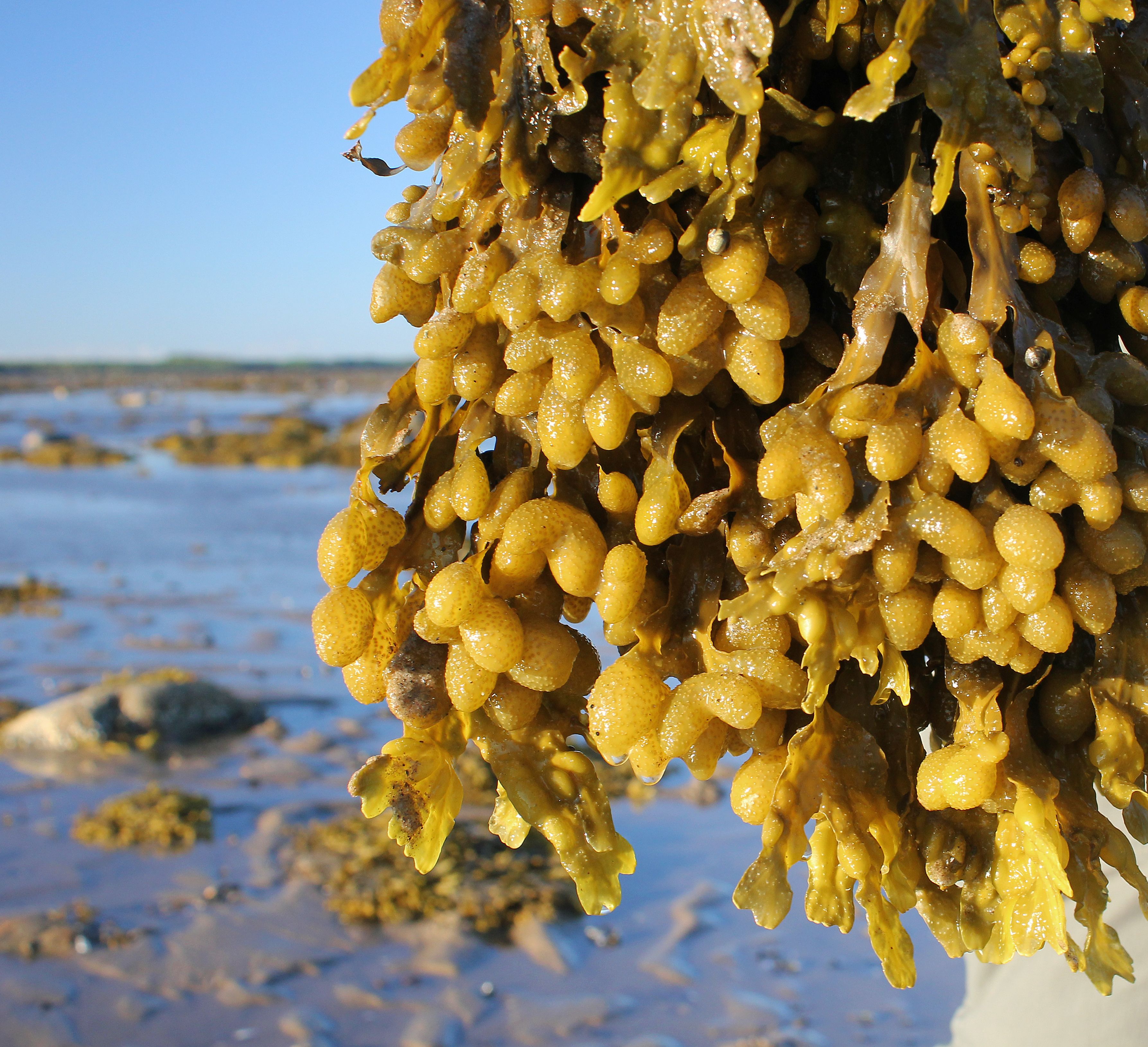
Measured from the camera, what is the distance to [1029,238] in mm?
801

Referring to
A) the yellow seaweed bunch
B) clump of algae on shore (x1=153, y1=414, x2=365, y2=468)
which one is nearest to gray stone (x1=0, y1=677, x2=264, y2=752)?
the yellow seaweed bunch

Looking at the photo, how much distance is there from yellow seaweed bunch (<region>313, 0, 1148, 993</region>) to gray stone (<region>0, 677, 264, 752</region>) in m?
4.22

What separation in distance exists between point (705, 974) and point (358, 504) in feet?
8.83

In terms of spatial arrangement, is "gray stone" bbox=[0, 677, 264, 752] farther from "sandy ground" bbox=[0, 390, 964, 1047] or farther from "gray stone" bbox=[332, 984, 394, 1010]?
"gray stone" bbox=[332, 984, 394, 1010]

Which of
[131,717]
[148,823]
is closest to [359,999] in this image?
[148,823]

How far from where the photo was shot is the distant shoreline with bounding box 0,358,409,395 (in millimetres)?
38594

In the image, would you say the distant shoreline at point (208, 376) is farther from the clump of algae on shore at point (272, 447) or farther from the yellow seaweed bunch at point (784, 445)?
the yellow seaweed bunch at point (784, 445)

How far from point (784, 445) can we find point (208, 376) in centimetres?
5737

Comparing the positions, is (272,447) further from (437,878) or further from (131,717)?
(437,878)

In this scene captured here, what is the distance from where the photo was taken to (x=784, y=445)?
0.73m

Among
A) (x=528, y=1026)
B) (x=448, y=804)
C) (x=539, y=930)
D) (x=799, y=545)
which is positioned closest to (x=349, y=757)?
(x=539, y=930)

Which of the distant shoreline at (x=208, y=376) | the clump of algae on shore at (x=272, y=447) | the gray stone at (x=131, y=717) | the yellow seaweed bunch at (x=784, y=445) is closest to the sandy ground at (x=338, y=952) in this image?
the gray stone at (x=131, y=717)

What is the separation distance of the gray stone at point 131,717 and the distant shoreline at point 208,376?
23203mm

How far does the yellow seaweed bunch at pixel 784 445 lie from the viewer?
2.37 ft
